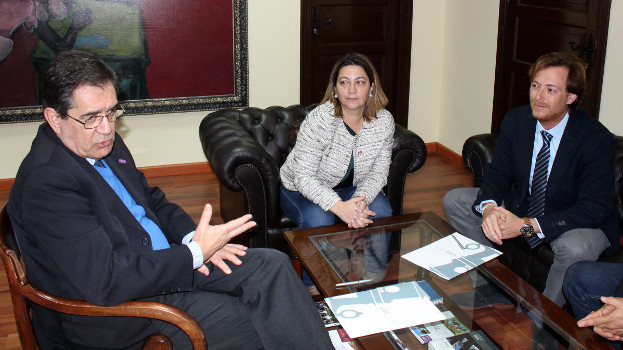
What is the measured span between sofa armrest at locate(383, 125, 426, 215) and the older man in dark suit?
4.55 feet

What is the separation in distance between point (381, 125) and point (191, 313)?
147 cm

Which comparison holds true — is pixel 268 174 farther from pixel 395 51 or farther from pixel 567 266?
pixel 395 51

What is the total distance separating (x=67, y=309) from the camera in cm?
173

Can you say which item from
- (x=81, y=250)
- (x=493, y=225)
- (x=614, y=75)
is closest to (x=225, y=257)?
(x=81, y=250)

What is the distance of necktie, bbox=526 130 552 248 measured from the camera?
2816 millimetres

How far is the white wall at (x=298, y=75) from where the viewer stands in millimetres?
4664

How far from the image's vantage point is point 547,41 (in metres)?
4.17

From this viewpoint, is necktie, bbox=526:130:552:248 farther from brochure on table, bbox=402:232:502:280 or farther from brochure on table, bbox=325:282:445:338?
brochure on table, bbox=325:282:445:338

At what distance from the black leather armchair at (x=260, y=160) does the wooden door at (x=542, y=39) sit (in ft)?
4.11

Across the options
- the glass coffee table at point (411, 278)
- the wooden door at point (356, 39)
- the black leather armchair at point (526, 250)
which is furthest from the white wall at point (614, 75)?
the wooden door at point (356, 39)

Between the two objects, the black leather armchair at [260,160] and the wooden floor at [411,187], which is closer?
the black leather armchair at [260,160]

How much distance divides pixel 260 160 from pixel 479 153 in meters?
1.14

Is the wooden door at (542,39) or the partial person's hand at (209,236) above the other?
the wooden door at (542,39)

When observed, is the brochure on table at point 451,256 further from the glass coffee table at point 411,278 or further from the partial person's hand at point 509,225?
the partial person's hand at point 509,225
